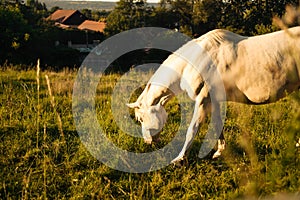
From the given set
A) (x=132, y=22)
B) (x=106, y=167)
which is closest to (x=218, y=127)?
(x=106, y=167)

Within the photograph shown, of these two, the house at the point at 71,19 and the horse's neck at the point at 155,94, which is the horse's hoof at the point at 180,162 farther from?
the house at the point at 71,19

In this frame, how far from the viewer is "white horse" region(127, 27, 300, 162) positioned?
433cm

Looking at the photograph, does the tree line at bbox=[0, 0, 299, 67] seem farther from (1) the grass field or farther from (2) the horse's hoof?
(2) the horse's hoof

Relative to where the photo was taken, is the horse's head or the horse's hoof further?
→ the horse's head

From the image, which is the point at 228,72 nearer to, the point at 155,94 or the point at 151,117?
the point at 155,94

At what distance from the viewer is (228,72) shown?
173 inches

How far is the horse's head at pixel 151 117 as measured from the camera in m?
4.59

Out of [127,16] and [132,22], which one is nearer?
[132,22]

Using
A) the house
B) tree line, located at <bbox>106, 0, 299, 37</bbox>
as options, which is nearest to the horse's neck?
tree line, located at <bbox>106, 0, 299, 37</bbox>

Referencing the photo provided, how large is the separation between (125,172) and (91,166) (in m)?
0.43

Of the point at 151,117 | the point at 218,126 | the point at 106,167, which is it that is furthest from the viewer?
the point at 218,126

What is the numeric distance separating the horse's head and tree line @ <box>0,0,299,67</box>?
15.8 meters

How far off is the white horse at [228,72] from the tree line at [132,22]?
1542cm

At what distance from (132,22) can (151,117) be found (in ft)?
141
